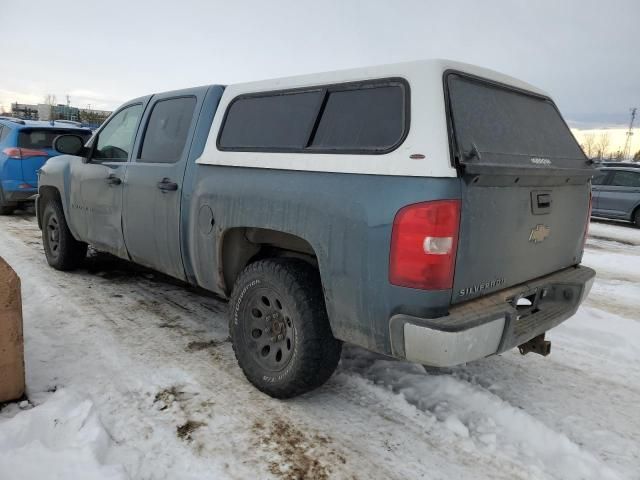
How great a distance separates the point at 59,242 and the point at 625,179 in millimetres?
13243

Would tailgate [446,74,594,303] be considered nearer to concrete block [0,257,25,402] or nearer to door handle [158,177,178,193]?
door handle [158,177,178,193]

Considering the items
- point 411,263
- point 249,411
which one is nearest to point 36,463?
point 249,411

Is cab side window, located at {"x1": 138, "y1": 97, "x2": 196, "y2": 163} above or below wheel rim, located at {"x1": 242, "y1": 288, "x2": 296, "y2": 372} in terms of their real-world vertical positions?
above

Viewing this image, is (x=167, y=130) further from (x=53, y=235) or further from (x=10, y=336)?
(x=53, y=235)

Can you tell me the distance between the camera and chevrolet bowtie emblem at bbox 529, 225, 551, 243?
2785 millimetres

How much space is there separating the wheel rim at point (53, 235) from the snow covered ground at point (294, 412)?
1.38 metres

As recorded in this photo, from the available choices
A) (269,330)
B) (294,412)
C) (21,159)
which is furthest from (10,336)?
(21,159)

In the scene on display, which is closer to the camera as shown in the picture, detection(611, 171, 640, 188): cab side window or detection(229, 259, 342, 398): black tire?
detection(229, 259, 342, 398): black tire

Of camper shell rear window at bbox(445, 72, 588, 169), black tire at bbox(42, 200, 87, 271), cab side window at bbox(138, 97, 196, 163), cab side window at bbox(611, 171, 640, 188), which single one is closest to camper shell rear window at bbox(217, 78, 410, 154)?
camper shell rear window at bbox(445, 72, 588, 169)

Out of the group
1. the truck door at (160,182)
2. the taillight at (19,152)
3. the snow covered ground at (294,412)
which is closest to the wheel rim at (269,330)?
the snow covered ground at (294,412)

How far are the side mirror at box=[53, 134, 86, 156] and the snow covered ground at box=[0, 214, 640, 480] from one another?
1.49m

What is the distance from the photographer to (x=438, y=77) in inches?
97.0

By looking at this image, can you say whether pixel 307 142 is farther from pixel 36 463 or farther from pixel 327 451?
pixel 36 463

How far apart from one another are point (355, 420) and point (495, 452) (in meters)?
0.77
